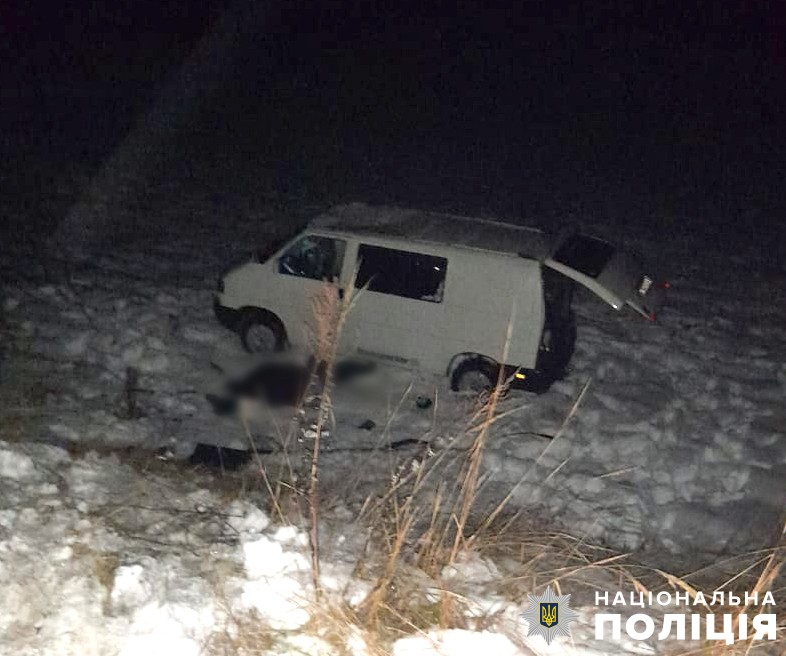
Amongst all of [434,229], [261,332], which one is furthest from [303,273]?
[434,229]

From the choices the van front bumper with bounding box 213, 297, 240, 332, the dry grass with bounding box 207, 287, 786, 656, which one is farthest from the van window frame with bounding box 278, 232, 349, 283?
the dry grass with bounding box 207, 287, 786, 656

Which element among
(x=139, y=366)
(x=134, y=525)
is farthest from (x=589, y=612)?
(x=139, y=366)

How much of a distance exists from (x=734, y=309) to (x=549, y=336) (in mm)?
4147

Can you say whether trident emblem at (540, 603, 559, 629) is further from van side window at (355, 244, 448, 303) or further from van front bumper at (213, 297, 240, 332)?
van front bumper at (213, 297, 240, 332)

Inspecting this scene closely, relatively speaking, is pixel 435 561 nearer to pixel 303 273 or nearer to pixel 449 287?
pixel 449 287

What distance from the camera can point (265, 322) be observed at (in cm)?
851

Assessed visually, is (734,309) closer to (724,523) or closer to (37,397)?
(724,523)

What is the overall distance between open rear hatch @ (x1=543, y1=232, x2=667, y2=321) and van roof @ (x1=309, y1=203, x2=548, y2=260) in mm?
194

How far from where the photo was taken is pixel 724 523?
6773mm

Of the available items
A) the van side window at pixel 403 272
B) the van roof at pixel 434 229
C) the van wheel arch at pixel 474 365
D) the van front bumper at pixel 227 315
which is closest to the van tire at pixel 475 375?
the van wheel arch at pixel 474 365

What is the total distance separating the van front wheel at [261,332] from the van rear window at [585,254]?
268 cm

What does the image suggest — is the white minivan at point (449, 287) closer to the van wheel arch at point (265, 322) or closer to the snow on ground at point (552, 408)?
the van wheel arch at point (265, 322)

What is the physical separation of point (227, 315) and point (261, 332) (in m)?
0.38

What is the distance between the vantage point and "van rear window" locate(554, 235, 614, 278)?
7746 mm
